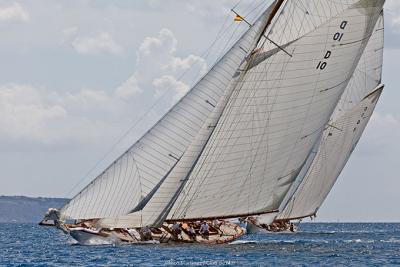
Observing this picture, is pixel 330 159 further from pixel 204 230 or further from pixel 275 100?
pixel 275 100

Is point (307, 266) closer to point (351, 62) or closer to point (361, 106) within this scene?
point (351, 62)

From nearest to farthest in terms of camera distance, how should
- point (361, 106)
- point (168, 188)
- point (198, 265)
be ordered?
1. point (198, 265)
2. point (168, 188)
3. point (361, 106)

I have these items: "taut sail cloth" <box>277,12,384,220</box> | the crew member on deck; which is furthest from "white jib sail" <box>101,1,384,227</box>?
"taut sail cloth" <box>277,12,384,220</box>

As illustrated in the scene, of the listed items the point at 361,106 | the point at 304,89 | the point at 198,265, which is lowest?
the point at 198,265

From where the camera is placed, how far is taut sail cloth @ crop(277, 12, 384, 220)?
91.3 m

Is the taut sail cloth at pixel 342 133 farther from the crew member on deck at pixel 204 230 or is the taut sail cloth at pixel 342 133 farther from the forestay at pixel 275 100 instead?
the forestay at pixel 275 100

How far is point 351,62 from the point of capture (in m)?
64.3

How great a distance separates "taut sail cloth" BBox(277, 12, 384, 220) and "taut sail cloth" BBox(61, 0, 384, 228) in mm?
26122

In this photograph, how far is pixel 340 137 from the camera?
97.6 m

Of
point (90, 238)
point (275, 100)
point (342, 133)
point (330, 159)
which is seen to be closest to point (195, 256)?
point (275, 100)

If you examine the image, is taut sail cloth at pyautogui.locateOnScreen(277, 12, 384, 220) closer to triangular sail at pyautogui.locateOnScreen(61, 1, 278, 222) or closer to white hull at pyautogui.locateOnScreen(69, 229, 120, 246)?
white hull at pyautogui.locateOnScreen(69, 229, 120, 246)

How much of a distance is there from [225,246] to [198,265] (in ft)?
51.7

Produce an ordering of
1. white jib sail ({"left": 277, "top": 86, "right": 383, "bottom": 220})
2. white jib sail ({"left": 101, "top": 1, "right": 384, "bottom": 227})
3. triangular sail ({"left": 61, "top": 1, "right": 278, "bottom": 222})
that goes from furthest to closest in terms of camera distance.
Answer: white jib sail ({"left": 277, "top": 86, "right": 383, "bottom": 220}), white jib sail ({"left": 101, "top": 1, "right": 384, "bottom": 227}), triangular sail ({"left": 61, "top": 1, "right": 278, "bottom": 222})

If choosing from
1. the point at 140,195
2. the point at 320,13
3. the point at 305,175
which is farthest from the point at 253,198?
the point at 305,175
